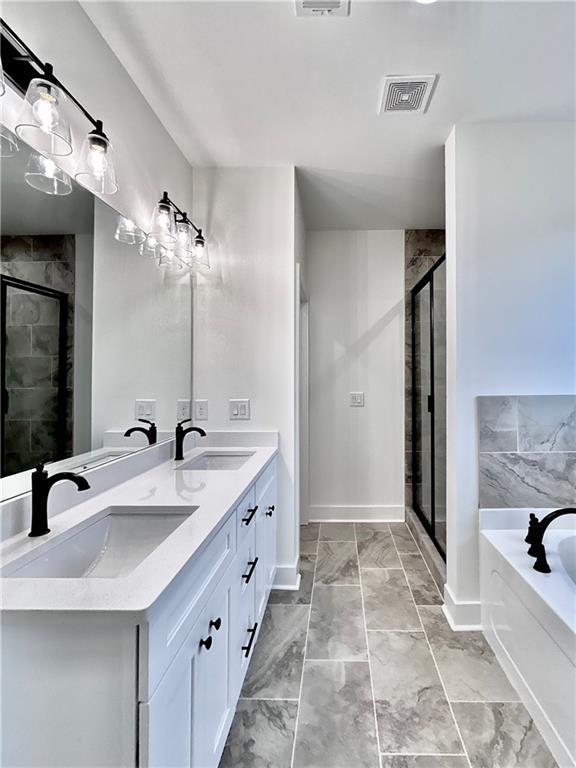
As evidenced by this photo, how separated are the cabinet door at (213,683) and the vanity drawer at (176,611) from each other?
2.9 inches

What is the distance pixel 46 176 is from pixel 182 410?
1.39 metres

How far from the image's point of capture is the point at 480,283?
2076 millimetres

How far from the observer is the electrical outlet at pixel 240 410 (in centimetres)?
247

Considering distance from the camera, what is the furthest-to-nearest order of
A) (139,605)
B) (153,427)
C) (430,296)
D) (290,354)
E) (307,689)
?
(430,296), (290,354), (153,427), (307,689), (139,605)

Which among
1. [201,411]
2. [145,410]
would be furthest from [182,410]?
[145,410]

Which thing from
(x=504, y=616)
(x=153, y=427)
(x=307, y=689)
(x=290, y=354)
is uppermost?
(x=290, y=354)

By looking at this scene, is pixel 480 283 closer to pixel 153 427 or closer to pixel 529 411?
pixel 529 411

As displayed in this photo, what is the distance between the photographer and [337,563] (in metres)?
2.79

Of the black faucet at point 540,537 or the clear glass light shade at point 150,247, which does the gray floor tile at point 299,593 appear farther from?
the clear glass light shade at point 150,247

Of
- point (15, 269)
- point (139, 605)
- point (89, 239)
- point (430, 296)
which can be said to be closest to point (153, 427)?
point (89, 239)

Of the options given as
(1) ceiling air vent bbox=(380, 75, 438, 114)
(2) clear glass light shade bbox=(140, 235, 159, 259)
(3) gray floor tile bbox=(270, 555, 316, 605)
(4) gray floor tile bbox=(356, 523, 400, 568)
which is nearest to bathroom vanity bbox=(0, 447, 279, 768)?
(3) gray floor tile bbox=(270, 555, 316, 605)

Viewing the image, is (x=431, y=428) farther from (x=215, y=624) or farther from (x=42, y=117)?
(x=42, y=117)

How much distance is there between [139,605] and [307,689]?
1306 mm

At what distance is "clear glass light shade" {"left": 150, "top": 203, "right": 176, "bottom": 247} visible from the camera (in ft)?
6.36
